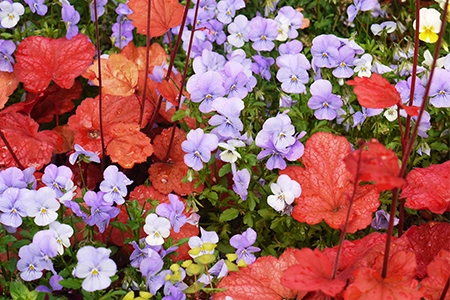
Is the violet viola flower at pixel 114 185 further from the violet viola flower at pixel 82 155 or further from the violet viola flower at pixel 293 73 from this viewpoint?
the violet viola flower at pixel 293 73

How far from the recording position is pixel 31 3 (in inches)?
104

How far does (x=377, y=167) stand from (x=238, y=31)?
1.35 m

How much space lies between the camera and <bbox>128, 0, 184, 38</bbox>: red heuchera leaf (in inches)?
91.4

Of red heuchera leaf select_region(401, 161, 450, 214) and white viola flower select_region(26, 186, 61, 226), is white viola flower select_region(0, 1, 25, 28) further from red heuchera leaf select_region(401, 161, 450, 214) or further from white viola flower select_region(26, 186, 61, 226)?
red heuchera leaf select_region(401, 161, 450, 214)

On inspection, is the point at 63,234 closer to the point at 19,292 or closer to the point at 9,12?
the point at 19,292

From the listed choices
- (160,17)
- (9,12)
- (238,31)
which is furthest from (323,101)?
(9,12)

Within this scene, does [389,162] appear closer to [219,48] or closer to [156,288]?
[156,288]

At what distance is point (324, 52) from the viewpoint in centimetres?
233

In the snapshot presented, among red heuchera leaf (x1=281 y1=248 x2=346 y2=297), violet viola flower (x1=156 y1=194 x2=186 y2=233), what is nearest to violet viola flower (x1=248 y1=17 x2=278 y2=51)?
violet viola flower (x1=156 y1=194 x2=186 y2=233)

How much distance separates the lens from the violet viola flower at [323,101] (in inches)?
85.7

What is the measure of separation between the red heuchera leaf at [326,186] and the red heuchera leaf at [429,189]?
99mm

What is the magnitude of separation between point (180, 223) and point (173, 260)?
0.14 m

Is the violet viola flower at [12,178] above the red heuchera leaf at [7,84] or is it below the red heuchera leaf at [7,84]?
above

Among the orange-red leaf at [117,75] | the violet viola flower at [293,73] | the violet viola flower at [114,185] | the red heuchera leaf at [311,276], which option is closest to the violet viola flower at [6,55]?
the orange-red leaf at [117,75]
